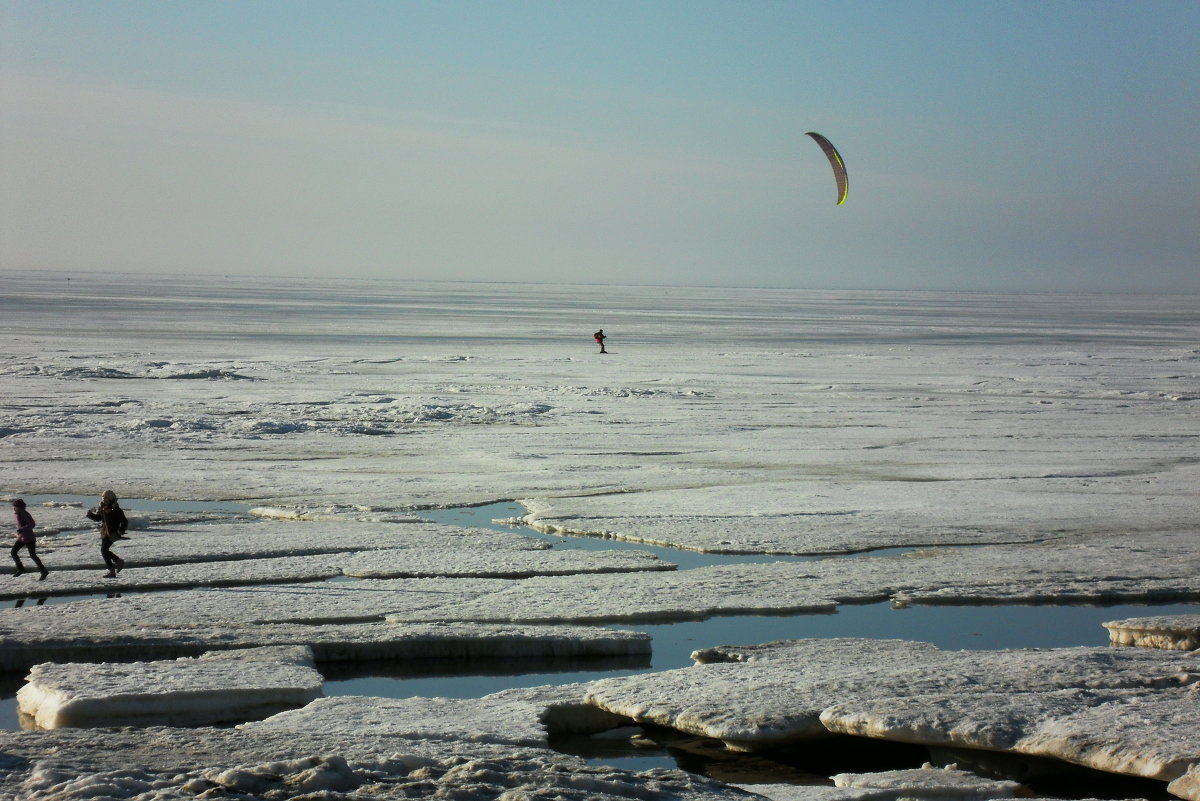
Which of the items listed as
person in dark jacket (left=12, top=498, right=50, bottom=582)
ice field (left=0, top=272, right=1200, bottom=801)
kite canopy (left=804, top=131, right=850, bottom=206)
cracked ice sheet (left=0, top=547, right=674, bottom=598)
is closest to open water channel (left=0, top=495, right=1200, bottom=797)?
ice field (left=0, top=272, right=1200, bottom=801)

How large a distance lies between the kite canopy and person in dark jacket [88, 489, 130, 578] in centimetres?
1924

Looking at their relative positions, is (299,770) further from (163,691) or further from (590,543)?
(590,543)

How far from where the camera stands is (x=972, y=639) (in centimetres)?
865

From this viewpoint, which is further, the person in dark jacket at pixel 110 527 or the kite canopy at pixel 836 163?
the kite canopy at pixel 836 163

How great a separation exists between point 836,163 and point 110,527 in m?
19.9

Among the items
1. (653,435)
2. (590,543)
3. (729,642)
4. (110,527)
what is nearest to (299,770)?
(729,642)

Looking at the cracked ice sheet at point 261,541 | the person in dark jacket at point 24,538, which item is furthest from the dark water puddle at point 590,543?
the person in dark jacket at point 24,538

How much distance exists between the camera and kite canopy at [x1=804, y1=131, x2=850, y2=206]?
26125 millimetres

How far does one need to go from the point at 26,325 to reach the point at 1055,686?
1774 inches

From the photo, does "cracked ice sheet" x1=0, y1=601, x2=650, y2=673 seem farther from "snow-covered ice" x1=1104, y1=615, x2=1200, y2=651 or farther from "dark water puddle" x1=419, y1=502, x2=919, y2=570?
"snow-covered ice" x1=1104, y1=615, x2=1200, y2=651

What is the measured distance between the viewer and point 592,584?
31.7 ft

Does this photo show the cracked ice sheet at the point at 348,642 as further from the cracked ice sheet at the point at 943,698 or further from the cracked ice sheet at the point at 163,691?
the cracked ice sheet at the point at 943,698

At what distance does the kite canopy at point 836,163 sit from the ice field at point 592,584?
5.49 meters

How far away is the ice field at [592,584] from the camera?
5.89 m
